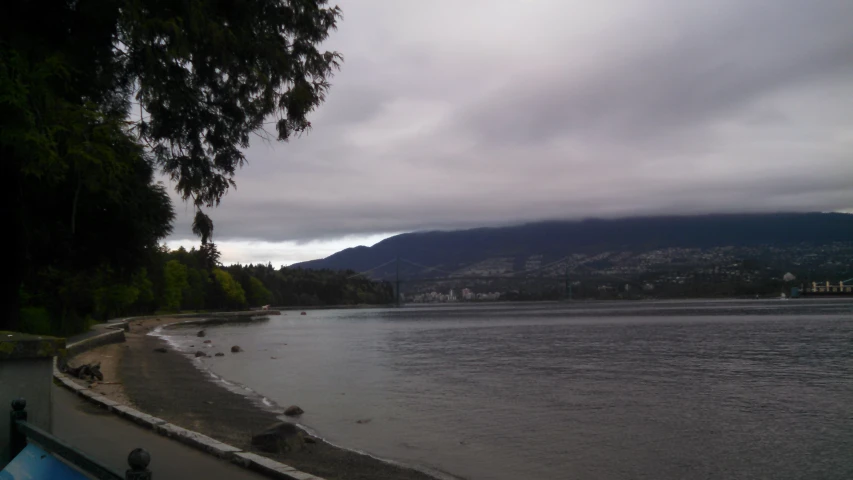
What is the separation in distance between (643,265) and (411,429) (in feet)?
597

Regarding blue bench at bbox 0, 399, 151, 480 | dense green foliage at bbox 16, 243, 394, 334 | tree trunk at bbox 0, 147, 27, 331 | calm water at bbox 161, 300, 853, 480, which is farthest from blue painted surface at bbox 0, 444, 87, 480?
calm water at bbox 161, 300, 853, 480

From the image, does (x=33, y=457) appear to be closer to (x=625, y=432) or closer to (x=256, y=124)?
(x=256, y=124)

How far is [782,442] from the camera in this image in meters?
15.1

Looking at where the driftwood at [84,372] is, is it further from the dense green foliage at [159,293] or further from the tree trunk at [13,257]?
the tree trunk at [13,257]

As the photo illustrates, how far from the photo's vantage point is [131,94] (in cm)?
781

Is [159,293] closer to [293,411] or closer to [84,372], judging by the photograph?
[84,372]

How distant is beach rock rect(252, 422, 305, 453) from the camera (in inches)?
452

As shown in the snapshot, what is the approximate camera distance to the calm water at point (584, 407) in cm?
1323

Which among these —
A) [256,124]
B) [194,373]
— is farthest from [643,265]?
[256,124]

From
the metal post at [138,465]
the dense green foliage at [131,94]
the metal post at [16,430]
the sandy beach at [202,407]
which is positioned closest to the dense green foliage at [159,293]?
the dense green foliage at [131,94]

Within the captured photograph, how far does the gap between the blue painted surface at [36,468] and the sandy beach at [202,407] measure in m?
5.71

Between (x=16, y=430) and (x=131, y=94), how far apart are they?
4.17m

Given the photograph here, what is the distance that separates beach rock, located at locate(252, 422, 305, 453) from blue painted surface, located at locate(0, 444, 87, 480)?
22.3 feet

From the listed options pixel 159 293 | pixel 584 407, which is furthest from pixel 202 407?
pixel 159 293
